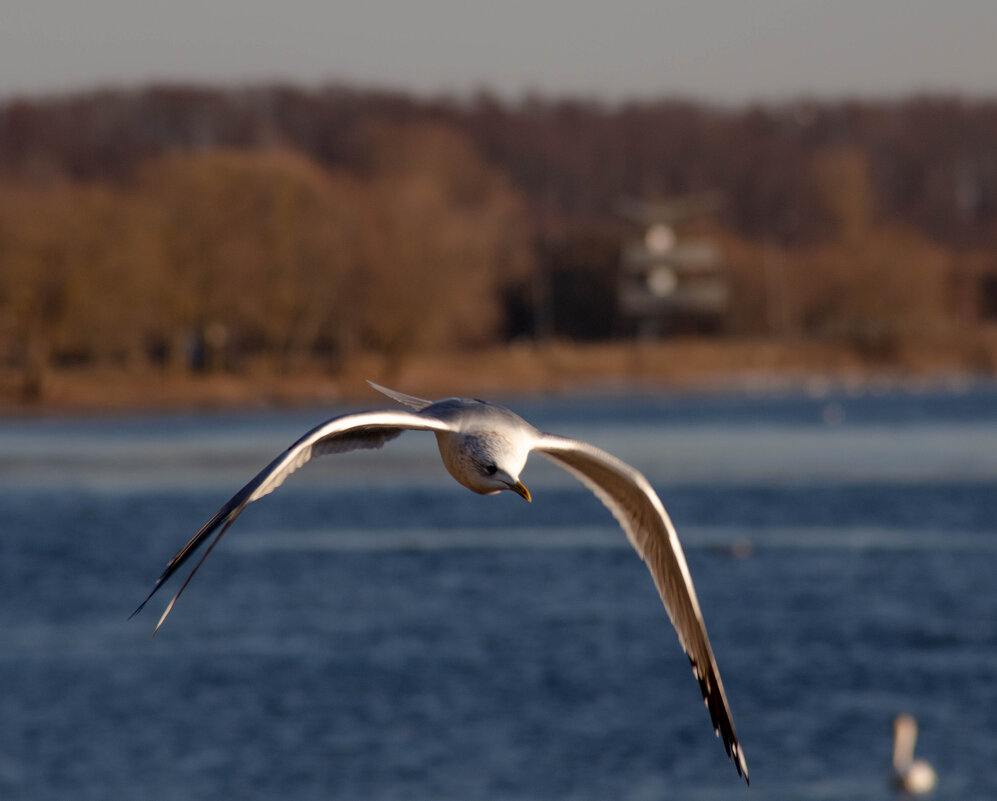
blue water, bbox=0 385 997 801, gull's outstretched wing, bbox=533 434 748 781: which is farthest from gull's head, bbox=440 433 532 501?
blue water, bbox=0 385 997 801

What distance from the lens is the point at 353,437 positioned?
6332mm

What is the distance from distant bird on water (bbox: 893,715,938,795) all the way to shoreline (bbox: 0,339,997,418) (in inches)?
2010

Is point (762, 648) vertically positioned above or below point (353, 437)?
below

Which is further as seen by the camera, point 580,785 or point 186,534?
point 186,534

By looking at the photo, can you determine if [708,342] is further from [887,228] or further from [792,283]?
[887,228]

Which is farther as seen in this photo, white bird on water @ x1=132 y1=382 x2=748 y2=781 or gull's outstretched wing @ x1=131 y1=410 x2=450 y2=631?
white bird on water @ x1=132 y1=382 x2=748 y2=781

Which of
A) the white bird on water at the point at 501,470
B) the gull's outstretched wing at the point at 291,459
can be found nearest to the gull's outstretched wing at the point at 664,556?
the white bird on water at the point at 501,470

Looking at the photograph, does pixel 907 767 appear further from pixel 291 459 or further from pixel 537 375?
pixel 537 375

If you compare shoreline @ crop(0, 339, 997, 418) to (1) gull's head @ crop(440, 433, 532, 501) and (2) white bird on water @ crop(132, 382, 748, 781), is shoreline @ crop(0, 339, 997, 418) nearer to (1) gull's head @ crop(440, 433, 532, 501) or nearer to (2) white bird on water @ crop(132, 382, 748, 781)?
(2) white bird on water @ crop(132, 382, 748, 781)

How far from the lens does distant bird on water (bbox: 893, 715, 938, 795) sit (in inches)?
848

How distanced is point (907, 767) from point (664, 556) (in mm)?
15781

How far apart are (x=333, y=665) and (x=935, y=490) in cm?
2856

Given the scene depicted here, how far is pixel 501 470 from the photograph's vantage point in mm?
5660

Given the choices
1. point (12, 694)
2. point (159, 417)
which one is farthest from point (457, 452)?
point (159, 417)
